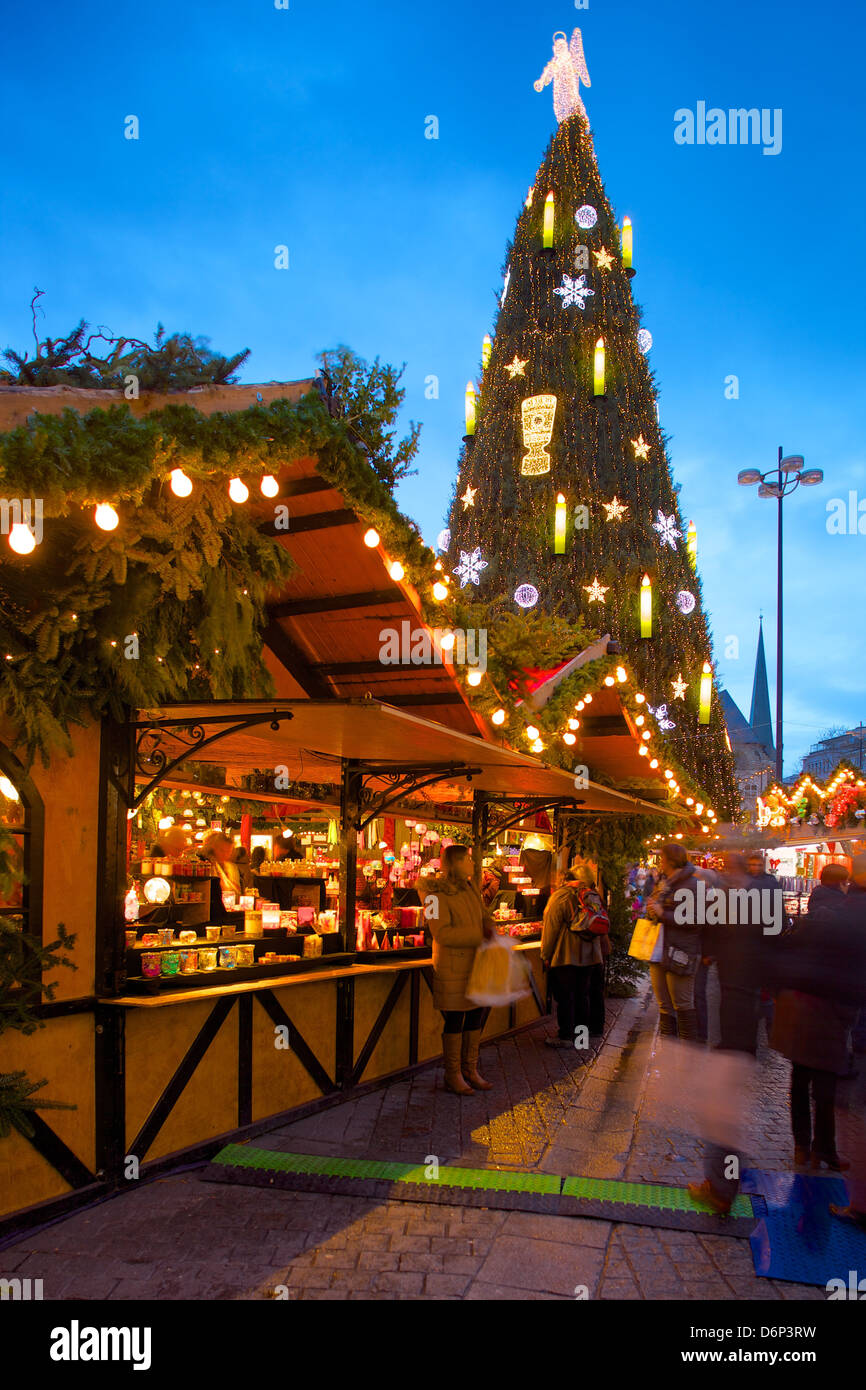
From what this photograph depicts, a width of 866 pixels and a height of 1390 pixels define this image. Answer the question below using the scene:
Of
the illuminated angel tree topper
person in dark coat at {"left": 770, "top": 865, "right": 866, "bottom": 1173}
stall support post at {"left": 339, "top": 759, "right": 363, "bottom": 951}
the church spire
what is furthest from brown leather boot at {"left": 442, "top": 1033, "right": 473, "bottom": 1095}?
the church spire

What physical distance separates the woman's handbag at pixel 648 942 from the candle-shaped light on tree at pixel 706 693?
84.4 feet

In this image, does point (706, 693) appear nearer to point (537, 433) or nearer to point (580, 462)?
point (580, 462)

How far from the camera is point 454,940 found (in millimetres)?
7258

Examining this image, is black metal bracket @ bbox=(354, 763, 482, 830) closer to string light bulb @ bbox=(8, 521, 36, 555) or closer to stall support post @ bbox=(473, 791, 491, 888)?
stall support post @ bbox=(473, 791, 491, 888)

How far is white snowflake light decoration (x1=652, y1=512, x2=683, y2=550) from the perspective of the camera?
31.7 metres

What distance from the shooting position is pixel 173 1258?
169 inches

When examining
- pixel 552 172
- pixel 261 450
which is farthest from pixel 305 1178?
pixel 552 172

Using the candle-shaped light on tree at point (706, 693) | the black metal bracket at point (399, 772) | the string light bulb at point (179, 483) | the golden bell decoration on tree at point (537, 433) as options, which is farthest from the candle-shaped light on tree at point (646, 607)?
the string light bulb at point (179, 483)

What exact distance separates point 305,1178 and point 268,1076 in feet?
3.85

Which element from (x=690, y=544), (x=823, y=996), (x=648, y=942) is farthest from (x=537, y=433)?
(x=823, y=996)

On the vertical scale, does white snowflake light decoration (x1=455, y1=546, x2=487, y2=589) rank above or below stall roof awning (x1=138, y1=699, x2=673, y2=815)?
above

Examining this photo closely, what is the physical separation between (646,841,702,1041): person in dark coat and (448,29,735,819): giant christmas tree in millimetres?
23229

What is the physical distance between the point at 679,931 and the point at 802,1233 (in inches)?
69.6

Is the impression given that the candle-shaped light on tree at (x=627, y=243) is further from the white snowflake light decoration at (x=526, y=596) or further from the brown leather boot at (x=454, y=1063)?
the brown leather boot at (x=454, y=1063)
